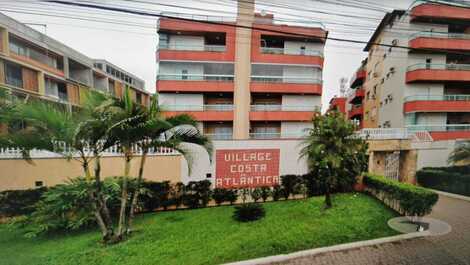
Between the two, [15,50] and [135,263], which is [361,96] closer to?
[135,263]

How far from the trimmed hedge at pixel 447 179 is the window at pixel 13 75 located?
3070 cm

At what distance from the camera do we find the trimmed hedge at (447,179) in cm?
932

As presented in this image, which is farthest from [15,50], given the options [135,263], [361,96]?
[361,96]

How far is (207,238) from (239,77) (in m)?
14.4

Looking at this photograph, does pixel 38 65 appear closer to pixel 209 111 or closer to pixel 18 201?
pixel 209 111

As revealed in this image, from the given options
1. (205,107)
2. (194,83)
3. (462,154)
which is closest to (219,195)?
(205,107)

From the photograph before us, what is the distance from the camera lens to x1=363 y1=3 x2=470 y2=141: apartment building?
53.4ft

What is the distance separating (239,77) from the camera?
57.0 feet

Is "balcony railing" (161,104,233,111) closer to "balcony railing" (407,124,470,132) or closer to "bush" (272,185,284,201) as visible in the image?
"bush" (272,185,284,201)

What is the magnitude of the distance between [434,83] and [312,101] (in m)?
10.8

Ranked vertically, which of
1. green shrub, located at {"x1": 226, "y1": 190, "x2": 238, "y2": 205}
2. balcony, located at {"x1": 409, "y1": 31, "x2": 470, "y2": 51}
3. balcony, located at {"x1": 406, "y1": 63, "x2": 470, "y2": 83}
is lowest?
green shrub, located at {"x1": 226, "y1": 190, "x2": 238, "y2": 205}

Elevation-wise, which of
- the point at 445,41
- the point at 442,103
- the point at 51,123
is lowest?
the point at 51,123

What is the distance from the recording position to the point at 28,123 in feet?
15.6

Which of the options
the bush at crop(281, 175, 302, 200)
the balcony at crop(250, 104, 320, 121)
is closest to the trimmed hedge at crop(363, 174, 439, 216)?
the bush at crop(281, 175, 302, 200)
